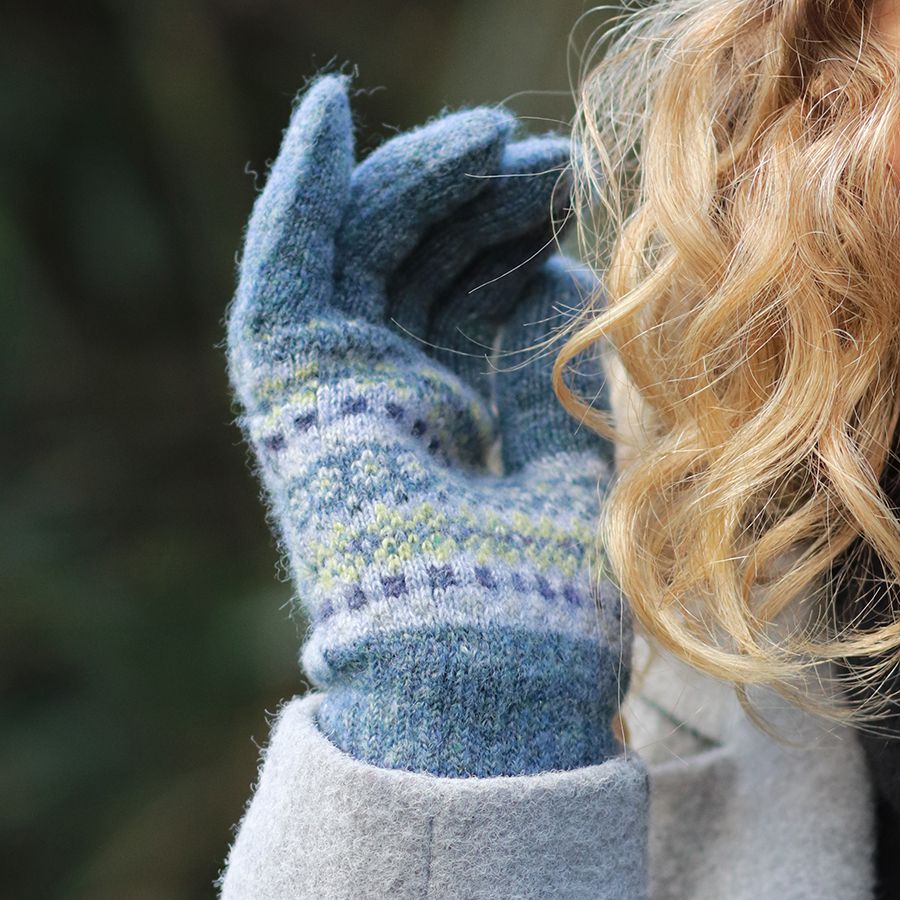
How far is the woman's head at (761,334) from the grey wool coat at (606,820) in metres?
0.09

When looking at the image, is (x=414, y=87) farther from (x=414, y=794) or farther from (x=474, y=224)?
(x=414, y=794)

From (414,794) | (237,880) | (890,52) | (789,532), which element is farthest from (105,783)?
(890,52)

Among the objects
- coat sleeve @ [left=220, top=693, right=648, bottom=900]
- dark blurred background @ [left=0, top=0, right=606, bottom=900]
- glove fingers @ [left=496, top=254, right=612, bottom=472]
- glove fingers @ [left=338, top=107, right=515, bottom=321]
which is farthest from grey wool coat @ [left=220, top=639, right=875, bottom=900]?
dark blurred background @ [left=0, top=0, right=606, bottom=900]

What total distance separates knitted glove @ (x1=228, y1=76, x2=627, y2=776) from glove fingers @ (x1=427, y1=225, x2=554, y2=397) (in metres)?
0.01

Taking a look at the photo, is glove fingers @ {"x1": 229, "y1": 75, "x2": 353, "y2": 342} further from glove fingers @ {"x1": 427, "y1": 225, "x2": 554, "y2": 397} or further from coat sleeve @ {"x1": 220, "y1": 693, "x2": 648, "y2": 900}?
coat sleeve @ {"x1": 220, "y1": 693, "x2": 648, "y2": 900}

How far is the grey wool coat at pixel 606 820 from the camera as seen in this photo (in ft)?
1.54

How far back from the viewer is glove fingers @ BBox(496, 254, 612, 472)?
58 centimetres

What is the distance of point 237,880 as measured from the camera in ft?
1.72

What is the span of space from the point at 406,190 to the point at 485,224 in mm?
55

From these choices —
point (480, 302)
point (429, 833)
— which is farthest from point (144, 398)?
point (429, 833)

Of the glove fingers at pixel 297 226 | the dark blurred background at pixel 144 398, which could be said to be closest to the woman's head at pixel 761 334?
the glove fingers at pixel 297 226

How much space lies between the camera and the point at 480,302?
0.59 metres

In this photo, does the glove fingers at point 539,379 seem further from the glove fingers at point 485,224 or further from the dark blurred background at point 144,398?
the dark blurred background at point 144,398

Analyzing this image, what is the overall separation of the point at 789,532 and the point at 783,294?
13 cm
